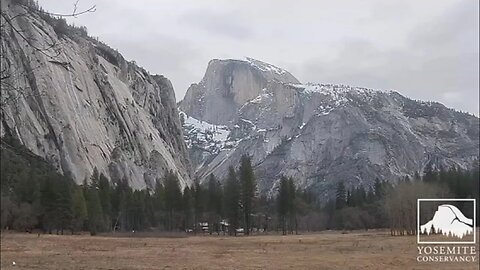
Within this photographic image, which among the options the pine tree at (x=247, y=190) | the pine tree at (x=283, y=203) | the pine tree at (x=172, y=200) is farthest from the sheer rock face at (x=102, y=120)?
the pine tree at (x=283, y=203)

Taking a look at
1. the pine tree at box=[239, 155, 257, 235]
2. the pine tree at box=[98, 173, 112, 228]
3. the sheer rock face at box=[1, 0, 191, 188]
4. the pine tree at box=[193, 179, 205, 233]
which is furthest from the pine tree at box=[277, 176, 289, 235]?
the sheer rock face at box=[1, 0, 191, 188]

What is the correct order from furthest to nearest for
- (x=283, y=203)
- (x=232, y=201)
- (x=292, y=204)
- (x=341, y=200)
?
(x=341, y=200), (x=283, y=203), (x=292, y=204), (x=232, y=201)

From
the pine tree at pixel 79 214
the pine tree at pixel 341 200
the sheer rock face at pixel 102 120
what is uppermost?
the sheer rock face at pixel 102 120

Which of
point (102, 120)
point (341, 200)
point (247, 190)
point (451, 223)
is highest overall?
point (102, 120)

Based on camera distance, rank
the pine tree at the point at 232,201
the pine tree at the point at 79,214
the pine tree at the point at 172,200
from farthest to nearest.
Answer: the pine tree at the point at 172,200 → the pine tree at the point at 232,201 → the pine tree at the point at 79,214

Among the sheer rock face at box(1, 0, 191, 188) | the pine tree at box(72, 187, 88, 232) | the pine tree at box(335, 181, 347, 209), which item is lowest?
the pine tree at box(72, 187, 88, 232)

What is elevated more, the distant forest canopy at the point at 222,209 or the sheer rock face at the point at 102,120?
the sheer rock face at the point at 102,120

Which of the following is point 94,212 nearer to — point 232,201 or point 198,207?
point 232,201

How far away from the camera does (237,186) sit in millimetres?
75312

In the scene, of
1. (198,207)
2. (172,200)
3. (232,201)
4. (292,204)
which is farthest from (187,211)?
(292,204)

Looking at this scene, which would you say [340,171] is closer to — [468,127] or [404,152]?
[404,152]

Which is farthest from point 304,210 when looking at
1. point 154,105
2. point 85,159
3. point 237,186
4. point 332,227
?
point 154,105

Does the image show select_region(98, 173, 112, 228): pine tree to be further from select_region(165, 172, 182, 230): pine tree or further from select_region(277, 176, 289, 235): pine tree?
select_region(277, 176, 289, 235): pine tree

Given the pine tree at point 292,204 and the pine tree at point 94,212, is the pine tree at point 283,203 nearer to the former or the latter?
the pine tree at point 292,204
